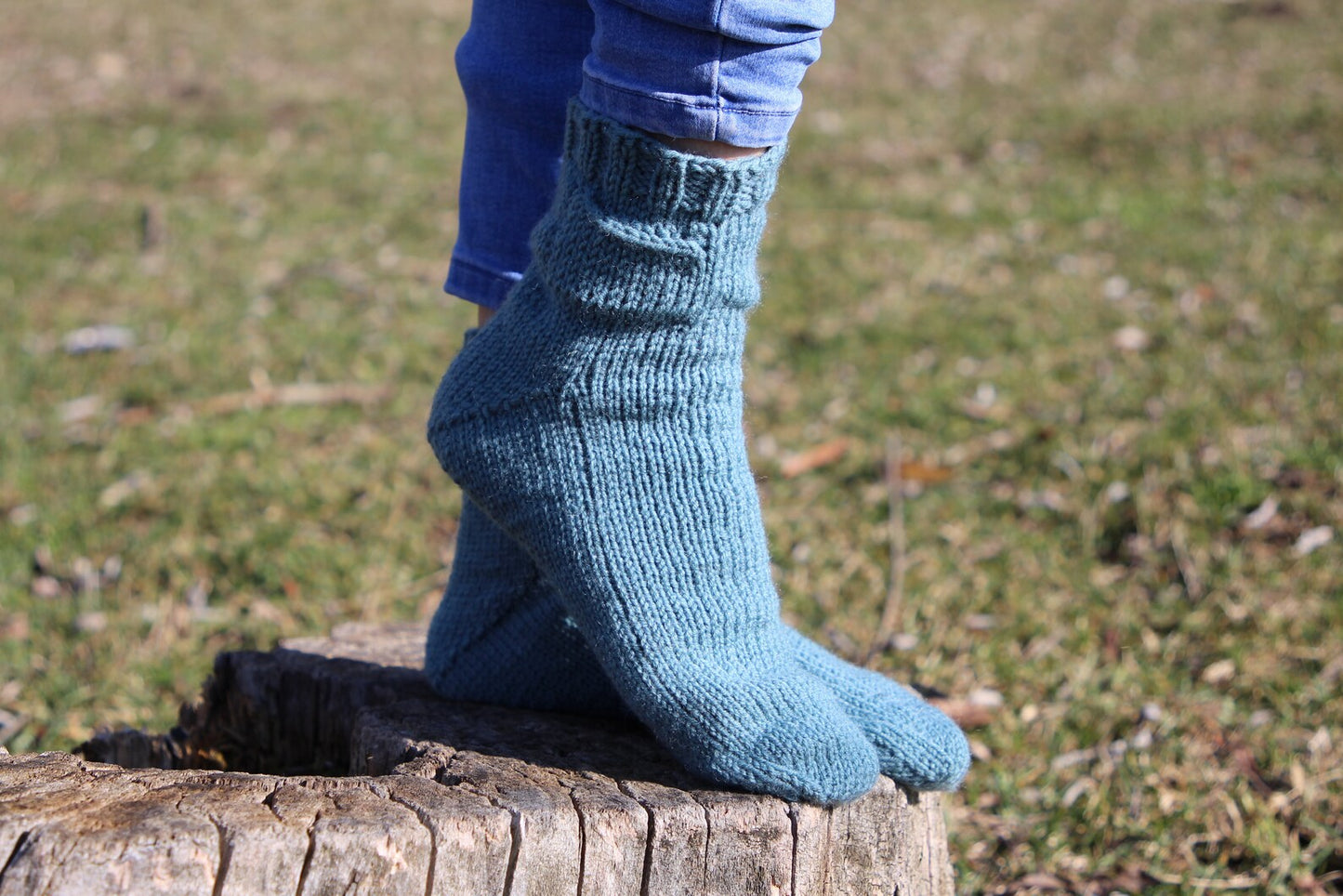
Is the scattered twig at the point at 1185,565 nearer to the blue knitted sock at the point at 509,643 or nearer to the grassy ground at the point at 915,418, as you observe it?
the grassy ground at the point at 915,418

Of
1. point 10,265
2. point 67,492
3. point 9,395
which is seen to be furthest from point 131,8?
point 67,492

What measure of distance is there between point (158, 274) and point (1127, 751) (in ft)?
10.4

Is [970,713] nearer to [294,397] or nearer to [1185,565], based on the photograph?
[1185,565]

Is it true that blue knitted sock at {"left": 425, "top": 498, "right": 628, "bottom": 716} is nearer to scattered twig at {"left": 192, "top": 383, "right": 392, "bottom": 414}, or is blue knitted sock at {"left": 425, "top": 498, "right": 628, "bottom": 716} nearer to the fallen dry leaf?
the fallen dry leaf

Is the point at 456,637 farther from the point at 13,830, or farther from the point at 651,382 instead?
the point at 13,830

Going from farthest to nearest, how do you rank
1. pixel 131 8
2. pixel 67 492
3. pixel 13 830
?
1. pixel 131 8
2. pixel 67 492
3. pixel 13 830

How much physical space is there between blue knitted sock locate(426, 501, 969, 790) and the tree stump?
1.2 inches

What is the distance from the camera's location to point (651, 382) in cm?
108

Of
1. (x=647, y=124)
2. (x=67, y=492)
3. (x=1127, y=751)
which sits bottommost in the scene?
(x=67, y=492)

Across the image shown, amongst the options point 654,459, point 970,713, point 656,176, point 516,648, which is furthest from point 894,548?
point 656,176

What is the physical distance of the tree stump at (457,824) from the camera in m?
0.85

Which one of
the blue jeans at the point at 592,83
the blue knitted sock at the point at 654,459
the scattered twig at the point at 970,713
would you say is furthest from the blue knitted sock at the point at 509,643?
the scattered twig at the point at 970,713

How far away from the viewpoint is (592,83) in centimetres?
99

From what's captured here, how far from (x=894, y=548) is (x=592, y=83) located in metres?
1.53
